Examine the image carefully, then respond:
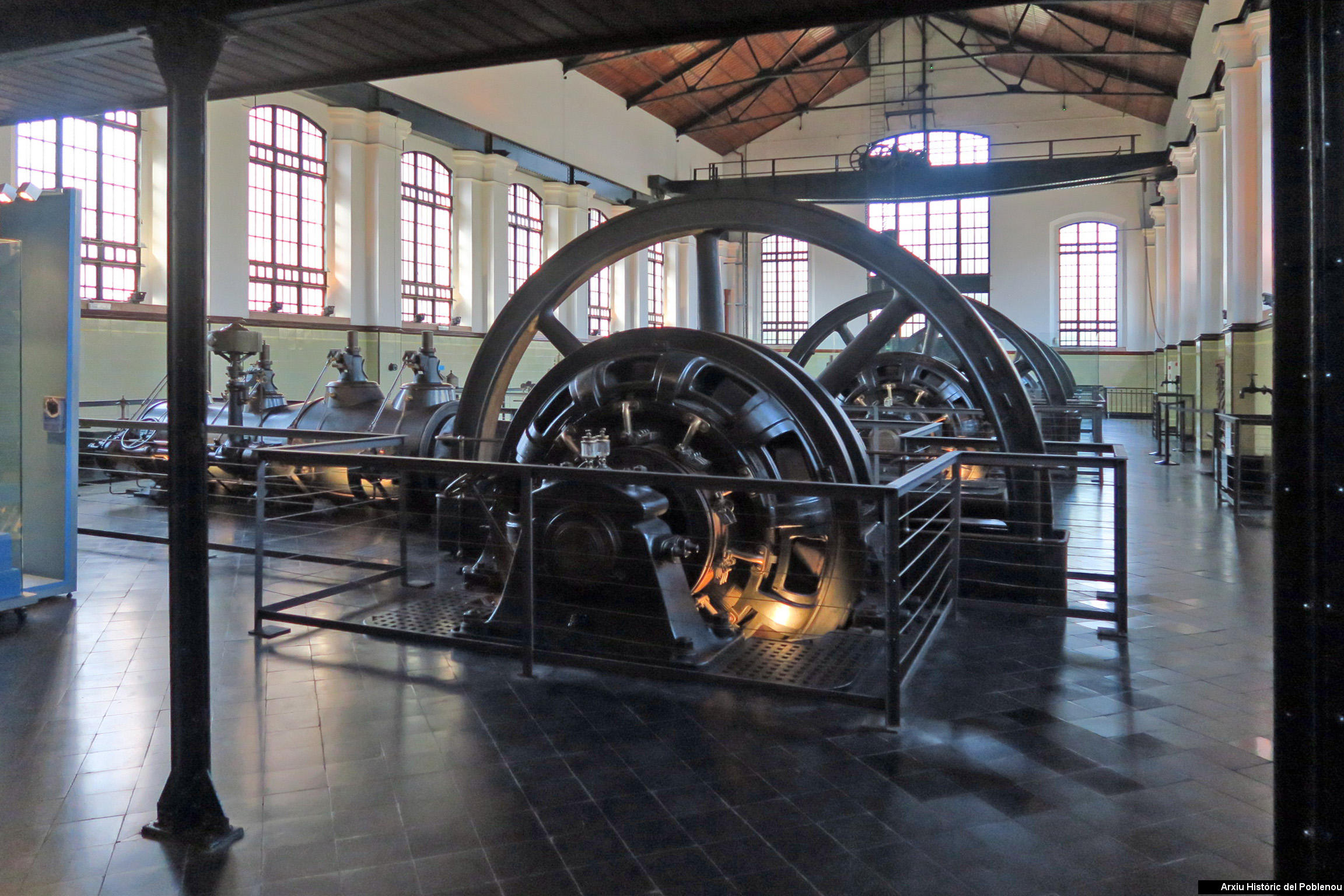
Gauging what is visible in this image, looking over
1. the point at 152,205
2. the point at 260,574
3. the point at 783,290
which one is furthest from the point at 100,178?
the point at 783,290

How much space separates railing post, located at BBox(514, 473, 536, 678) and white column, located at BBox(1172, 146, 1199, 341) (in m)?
15.3

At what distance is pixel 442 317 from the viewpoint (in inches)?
701

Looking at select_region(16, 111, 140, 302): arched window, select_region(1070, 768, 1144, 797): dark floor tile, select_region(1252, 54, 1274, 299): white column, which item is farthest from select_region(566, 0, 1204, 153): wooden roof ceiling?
select_region(1070, 768, 1144, 797): dark floor tile

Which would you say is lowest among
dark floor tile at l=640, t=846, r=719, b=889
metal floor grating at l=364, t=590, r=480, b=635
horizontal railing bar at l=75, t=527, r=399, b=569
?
dark floor tile at l=640, t=846, r=719, b=889

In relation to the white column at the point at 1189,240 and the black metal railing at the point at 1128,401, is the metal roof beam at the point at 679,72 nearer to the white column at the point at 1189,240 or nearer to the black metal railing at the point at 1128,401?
the white column at the point at 1189,240

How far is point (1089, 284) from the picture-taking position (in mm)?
24250

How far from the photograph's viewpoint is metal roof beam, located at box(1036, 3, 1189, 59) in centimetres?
1659

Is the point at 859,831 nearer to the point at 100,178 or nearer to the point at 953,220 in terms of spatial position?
the point at 100,178

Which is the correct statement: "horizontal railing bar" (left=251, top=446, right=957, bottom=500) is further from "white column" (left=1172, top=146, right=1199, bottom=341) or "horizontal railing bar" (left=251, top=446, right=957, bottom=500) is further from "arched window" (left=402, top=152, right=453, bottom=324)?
"white column" (left=1172, top=146, right=1199, bottom=341)

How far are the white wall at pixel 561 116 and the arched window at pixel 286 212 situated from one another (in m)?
1.54

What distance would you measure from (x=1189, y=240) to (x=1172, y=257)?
140 inches

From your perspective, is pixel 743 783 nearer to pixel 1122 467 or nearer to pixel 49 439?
pixel 1122 467

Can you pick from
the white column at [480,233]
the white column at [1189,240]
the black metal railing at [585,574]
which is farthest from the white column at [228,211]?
the white column at [1189,240]

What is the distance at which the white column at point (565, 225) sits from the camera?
1986 centimetres
